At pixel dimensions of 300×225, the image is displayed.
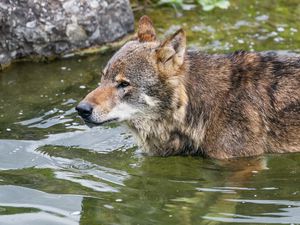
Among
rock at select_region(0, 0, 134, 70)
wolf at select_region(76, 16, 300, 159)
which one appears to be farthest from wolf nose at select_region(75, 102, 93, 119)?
rock at select_region(0, 0, 134, 70)

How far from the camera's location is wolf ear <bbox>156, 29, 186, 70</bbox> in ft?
25.6

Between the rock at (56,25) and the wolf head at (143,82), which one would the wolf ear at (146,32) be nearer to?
the wolf head at (143,82)

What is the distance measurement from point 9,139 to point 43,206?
1.87 metres

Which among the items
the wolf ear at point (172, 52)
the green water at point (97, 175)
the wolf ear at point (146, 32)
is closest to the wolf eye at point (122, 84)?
the wolf ear at point (172, 52)

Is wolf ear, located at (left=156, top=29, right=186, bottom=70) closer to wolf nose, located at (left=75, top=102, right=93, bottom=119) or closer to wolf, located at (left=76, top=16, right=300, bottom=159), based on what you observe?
wolf, located at (left=76, top=16, right=300, bottom=159)

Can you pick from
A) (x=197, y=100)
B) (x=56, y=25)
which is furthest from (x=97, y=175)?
(x=56, y=25)

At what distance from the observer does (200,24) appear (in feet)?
40.3

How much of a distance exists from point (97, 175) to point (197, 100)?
4.66 feet

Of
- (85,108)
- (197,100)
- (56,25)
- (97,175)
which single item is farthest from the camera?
(56,25)

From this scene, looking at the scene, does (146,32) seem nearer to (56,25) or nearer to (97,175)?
(97,175)

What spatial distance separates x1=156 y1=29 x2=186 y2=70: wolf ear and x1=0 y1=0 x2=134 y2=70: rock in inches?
141

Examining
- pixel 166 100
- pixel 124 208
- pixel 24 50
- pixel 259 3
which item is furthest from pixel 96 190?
pixel 259 3

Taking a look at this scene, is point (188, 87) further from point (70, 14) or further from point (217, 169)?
point (70, 14)

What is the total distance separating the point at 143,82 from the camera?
7.89 meters
